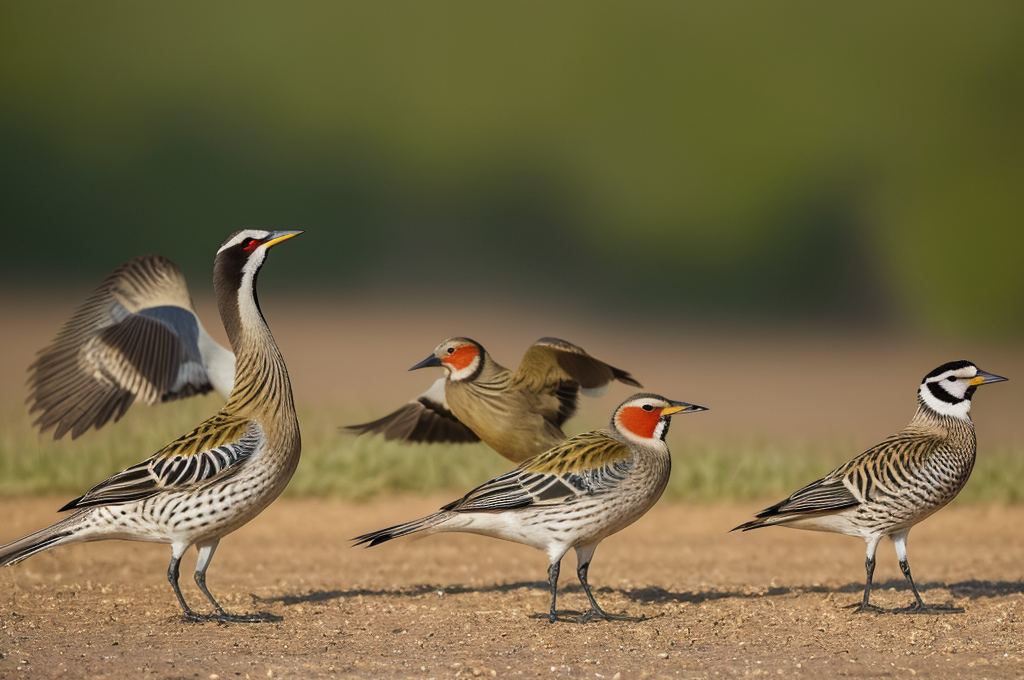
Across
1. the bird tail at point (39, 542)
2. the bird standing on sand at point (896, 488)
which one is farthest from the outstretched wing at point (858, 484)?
the bird tail at point (39, 542)

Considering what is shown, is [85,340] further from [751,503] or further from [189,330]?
[751,503]

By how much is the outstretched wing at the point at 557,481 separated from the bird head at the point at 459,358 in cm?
125

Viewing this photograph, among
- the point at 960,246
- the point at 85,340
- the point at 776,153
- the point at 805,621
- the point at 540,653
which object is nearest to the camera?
the point at 540,653

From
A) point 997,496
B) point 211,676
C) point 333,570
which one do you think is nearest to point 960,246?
point 997,496

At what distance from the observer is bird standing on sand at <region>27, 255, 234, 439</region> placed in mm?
6871

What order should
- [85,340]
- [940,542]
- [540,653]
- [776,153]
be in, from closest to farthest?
[540,653], [85,340], [940,542], [776,153]

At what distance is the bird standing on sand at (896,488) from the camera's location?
6465 mm

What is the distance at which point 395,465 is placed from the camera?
11.1 m

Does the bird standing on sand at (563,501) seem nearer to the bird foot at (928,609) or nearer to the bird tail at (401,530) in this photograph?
the bird tail at (401,530)

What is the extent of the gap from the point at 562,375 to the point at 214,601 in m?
2.55

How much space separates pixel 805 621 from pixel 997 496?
5034 mm

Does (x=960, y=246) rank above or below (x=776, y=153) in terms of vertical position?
below

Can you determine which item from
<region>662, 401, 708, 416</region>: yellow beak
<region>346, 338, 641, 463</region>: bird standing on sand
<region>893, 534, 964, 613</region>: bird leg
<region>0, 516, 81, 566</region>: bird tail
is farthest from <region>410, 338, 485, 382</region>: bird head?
<region>893, 534, 964, 613</region>: bird leg

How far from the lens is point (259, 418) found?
20.2ft
